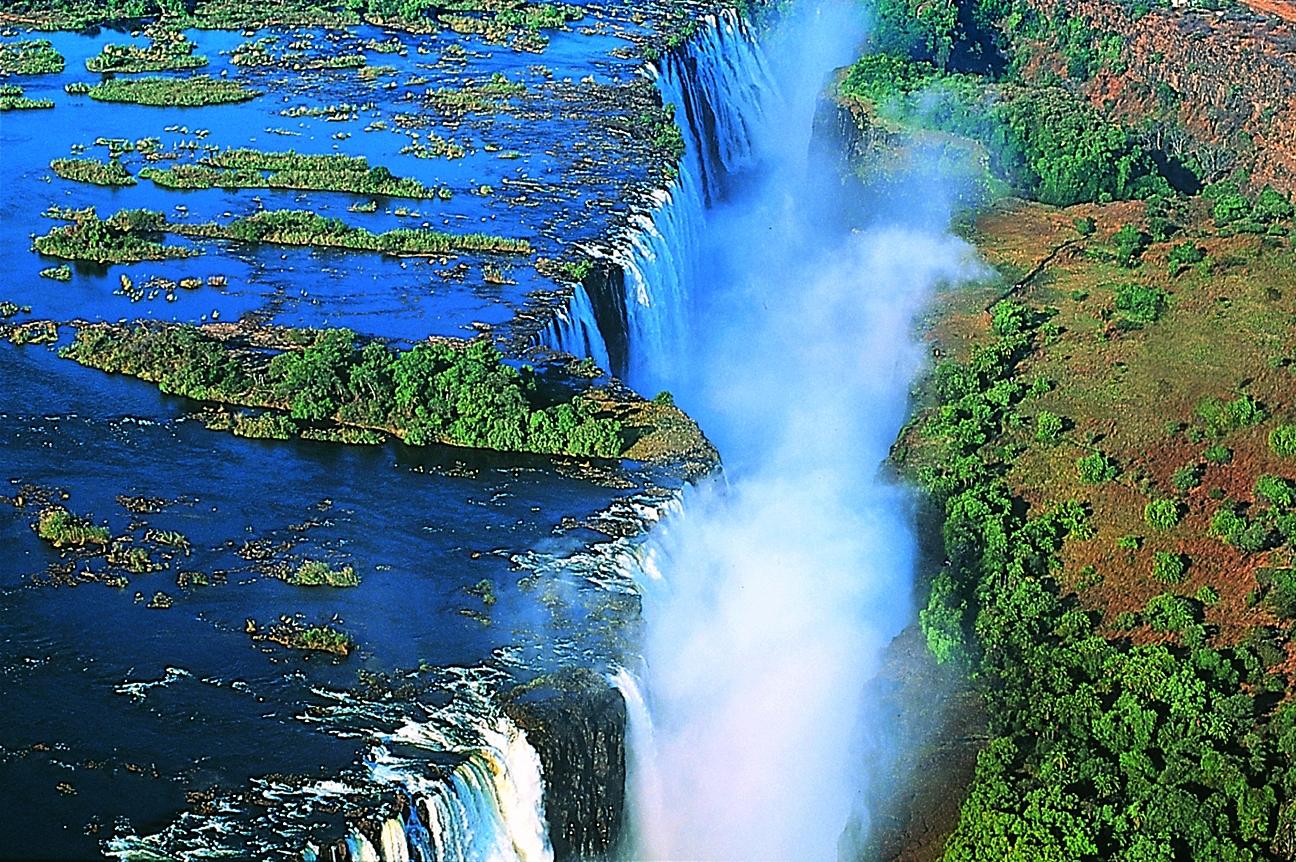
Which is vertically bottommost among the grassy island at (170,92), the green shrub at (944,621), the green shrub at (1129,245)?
the green shrub at (1129,245)

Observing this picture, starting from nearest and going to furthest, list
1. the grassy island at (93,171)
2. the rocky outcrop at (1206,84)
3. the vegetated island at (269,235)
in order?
the vegetated island at (269,235), the grassy island at (93,171), the rocky outcrop at (1206,84)

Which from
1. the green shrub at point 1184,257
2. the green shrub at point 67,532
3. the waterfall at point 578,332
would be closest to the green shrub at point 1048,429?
the waterfall at point 578,332

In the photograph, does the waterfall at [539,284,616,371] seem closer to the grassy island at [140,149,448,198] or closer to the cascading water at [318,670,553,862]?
the grassy island at [140,149,448,198]

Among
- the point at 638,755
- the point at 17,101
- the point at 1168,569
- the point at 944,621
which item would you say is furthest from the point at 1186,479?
the point at 17,101

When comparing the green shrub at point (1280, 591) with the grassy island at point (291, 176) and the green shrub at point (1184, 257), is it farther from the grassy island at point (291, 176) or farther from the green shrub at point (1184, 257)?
the grassy island at point (291, 176)

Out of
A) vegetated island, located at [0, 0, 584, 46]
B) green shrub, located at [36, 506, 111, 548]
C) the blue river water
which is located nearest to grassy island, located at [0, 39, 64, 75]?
vegetated island, located at [0, 0, 584, 46]

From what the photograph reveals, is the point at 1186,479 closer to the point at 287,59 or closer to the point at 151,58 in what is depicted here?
→ the point at 287,59
